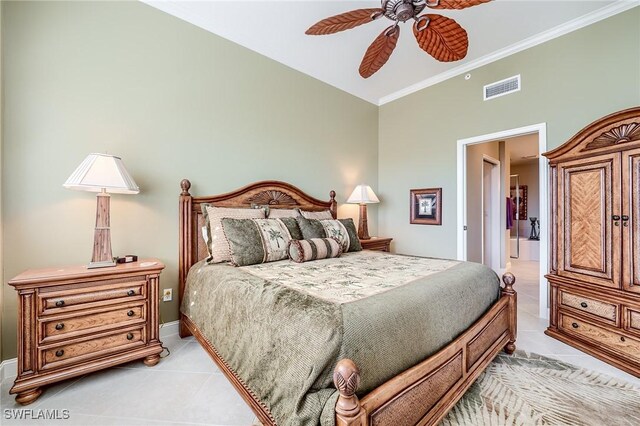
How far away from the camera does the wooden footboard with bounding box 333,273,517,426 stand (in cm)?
86

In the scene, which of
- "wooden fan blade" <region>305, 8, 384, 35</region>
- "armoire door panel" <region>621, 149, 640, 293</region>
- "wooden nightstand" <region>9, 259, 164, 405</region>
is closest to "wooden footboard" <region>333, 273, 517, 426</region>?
"armoire door panel" <region>621, 149, 640, 293</region>

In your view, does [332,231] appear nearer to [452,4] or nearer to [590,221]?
[452,4]

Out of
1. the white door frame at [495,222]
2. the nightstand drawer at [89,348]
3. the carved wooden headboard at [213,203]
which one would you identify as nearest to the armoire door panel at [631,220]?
the carved wooden headboard at [213,203]

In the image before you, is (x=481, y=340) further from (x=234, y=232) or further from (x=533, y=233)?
(x=533, y=233)

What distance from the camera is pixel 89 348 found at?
Answer: 1745 millimetres

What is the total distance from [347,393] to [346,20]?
2161 mm

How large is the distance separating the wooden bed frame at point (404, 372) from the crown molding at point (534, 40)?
2.62 metres

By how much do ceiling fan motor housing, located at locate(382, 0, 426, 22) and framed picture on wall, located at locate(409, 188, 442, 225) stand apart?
2.47 m

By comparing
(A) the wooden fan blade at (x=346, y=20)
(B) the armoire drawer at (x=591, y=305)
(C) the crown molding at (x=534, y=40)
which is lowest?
(B) the armoire drawer at (x=591, y=305)

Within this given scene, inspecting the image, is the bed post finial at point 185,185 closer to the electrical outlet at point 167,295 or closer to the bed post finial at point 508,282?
the electrical outlet at point 167,295

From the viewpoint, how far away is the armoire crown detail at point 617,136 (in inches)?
79.8

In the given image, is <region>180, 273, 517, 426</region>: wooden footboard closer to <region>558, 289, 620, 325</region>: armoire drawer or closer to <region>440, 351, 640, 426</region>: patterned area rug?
<region>440, 351, 640, 426</region>: patterned area rug

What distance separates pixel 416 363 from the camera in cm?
124

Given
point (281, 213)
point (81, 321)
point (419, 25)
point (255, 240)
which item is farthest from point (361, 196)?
point (81, 321)
